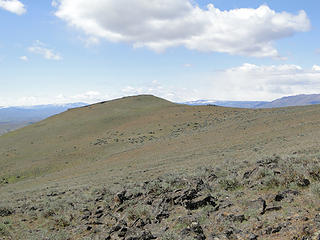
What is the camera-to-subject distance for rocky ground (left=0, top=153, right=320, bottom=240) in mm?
6195

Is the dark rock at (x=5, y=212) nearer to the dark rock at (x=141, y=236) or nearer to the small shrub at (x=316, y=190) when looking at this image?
the dark rock at (x=141, y=236)

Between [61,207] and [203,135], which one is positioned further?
[203,135]

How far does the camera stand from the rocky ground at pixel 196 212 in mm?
6195

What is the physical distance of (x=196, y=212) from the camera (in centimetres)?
827

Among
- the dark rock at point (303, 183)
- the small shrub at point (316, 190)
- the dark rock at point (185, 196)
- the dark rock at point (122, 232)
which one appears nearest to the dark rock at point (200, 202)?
the dark rock at point (185, 196)

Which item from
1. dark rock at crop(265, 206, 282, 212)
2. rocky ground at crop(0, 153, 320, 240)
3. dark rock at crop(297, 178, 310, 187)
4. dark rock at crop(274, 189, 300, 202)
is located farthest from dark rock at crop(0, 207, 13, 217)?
dark rock at crop(297, 178, 310, 187)

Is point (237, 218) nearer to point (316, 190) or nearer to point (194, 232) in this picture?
point (194, 232)

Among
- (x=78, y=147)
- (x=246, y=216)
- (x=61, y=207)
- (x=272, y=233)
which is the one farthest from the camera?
A: (x=78, y=147)

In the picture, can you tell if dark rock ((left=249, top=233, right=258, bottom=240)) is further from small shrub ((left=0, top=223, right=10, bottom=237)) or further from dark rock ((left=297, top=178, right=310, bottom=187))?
small shrub ((left=0, top=223, right=10, bottom=237))

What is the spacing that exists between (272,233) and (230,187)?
4325 mm

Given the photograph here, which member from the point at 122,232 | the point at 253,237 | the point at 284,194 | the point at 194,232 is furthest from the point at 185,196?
the point at 253,237

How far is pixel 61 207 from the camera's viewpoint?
12.3 metres

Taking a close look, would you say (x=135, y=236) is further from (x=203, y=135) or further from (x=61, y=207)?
(x=203, y=135)

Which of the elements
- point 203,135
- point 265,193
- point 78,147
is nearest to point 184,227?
point 265,193
